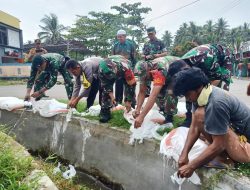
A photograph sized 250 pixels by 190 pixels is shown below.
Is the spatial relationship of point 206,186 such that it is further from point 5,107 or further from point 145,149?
point 5,107

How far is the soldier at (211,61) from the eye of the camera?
3914 millimetres

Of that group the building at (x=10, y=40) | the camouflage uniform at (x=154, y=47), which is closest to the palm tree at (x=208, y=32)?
the building at (x=10, y=40)

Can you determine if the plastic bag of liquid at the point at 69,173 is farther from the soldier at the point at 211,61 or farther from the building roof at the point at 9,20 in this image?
the building roof at the point at 9,20

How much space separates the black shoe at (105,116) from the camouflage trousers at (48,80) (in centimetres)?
145

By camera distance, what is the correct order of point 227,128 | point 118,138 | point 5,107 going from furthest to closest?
point 5,107, point 118,138, point 227,128

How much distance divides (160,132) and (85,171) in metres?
1.66

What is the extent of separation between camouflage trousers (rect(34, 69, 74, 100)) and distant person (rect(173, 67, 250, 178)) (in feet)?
12.3

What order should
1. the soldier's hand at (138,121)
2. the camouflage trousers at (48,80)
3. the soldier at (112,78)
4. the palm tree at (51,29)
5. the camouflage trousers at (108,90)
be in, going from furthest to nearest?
the palm tree at (51,29) < the camouflage trousers at (48,80) < the camouflage trousers at (108,90) < the soldier at (112,78) < the soldier's hand at (138,121)

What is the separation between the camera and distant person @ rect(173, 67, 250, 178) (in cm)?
252

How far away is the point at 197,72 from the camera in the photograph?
8.69 feet

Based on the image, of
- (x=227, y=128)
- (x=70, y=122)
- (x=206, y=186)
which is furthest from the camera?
(x=70, y=122)

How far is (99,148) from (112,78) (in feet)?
3.67

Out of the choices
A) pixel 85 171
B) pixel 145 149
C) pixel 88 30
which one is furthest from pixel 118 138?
pixel 88 30

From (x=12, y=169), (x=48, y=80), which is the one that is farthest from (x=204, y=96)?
(x=48, y=80)
